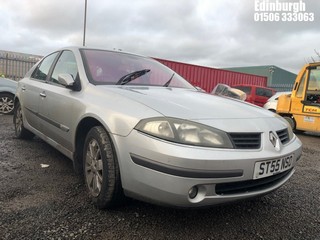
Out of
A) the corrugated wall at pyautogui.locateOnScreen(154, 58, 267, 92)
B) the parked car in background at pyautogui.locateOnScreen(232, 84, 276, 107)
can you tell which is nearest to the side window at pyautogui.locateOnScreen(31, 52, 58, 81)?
the corrugated wall at pyautogui.locateOnScreen(154, 58, 267, 92)

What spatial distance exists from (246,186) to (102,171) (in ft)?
3.52

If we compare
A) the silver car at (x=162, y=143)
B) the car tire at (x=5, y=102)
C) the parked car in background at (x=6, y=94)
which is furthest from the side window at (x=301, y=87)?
the car tire at (x=5, y=102)

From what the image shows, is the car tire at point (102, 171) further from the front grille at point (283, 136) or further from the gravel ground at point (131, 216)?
the front grille at point (283, 136)

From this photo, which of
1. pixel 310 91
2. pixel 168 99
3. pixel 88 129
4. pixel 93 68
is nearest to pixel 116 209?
pixel 88 129

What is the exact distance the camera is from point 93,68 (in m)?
3.05

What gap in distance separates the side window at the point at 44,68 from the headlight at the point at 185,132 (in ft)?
7.69

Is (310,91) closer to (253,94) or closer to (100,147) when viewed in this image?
(253,94)

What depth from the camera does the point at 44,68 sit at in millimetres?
4148

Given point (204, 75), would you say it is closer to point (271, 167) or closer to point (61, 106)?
point (61, 106)

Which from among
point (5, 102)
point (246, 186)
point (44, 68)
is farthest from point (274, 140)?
point (5, 102)

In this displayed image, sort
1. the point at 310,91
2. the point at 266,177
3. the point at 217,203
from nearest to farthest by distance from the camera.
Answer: the point at 217,203 < the point at 266,177 < the point at 310,91

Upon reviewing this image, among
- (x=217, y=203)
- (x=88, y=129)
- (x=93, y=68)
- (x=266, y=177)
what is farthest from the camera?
(x=93, y=68)

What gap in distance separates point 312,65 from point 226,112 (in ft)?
22.8

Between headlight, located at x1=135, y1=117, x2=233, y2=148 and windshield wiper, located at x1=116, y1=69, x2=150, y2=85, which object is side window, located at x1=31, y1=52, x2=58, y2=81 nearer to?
windshield wiper, located at x1=116, y1=69, x2=150, y2=85
